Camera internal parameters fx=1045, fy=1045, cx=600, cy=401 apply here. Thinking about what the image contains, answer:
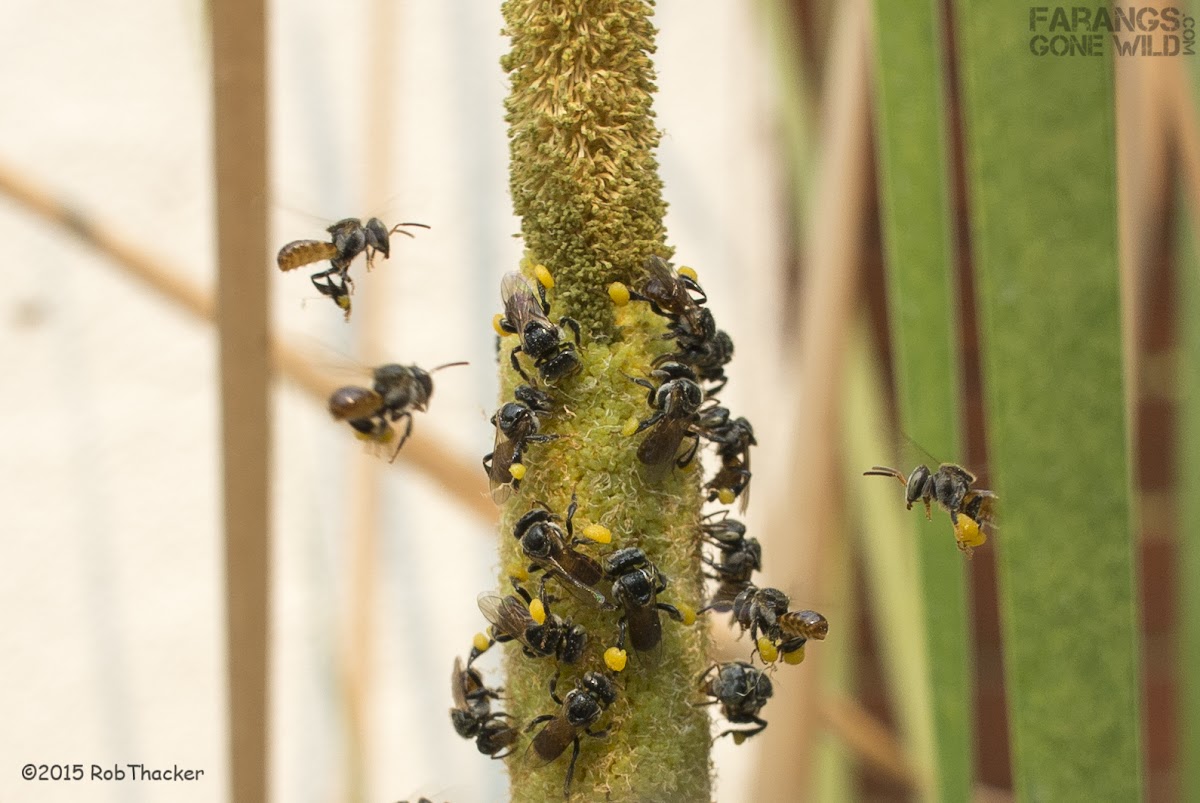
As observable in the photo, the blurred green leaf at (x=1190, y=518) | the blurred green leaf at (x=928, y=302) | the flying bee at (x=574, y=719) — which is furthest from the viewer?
the blurred green leaf at (x=1190, y=518)

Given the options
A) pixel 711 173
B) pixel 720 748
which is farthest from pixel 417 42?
pixel 720 748

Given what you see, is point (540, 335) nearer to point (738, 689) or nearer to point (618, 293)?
point (618, 293)

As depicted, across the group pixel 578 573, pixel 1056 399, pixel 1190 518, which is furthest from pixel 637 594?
pixel 1190 518

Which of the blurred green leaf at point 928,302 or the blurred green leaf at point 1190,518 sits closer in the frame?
the blurred green leaf at point 928,302

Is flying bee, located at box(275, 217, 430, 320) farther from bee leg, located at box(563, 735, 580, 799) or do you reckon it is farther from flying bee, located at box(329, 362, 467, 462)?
bee leg, located at box(563, 735, 580, 799)

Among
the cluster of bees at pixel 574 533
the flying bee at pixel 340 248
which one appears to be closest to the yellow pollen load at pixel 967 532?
the cluster of bees at pixel 574 533

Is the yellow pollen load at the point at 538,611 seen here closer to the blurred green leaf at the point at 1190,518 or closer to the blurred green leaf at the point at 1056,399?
the blurred green leaf at the point at 1056,399

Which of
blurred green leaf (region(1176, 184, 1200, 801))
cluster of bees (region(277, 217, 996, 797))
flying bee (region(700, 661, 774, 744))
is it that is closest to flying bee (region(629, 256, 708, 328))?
cluster of bees (region(277, 217, 996, 797))
